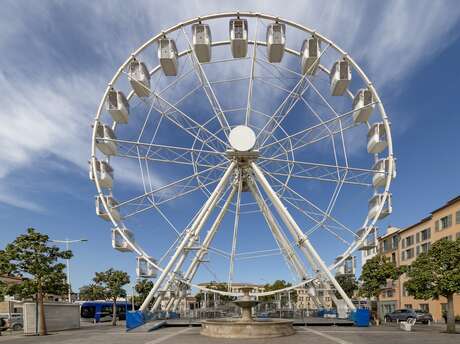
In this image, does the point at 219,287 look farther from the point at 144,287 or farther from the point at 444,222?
the point at 444,222

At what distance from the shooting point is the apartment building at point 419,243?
52938 millimetres

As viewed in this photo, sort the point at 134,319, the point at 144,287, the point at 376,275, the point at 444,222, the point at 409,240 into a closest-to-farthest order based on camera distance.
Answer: the point at 134,319 → the point at 376,275 → the point at 444,222 → the point at 409,240 → the point at 144,287

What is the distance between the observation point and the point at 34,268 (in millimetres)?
30719

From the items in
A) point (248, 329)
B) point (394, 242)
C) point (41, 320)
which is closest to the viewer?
point (248, 329)

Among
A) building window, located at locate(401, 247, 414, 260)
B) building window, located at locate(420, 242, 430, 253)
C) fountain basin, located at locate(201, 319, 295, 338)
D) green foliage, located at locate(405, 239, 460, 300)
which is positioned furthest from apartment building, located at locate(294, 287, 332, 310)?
building window, located at locate(420, 242, 430, 253)

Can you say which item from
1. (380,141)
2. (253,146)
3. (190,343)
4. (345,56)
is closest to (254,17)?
(345,56)

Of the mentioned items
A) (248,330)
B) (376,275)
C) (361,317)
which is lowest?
(361,317)

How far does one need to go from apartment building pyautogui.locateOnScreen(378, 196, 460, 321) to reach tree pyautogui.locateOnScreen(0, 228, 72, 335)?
32.2 meters

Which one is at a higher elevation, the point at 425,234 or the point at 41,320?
the point at 425,234

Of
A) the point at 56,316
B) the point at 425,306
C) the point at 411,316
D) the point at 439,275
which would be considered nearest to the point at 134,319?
the point at 56,316

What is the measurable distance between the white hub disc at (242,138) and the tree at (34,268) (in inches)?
606

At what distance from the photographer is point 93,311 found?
5469 cm

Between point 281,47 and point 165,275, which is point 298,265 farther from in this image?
point 281,47

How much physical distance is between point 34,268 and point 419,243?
53.2 m
